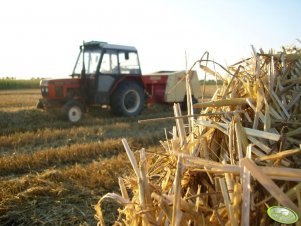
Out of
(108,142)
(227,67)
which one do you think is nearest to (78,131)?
(108,142)

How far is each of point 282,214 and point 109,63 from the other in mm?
10040

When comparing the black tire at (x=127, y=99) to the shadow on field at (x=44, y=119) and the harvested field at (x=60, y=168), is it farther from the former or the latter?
the harvested field at (x=60, y=168)

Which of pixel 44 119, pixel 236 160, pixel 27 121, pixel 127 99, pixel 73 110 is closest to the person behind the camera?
pixel 236 160

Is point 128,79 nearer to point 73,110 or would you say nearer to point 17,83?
point 73,110

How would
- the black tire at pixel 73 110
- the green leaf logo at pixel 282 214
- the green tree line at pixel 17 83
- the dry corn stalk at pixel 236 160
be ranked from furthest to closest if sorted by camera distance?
the green tree line at pixel 17 83 → the black tire at pixel 73 110 → the dry corn stalk at pixel 236 160 → the green leaf logo at pixel 282 214

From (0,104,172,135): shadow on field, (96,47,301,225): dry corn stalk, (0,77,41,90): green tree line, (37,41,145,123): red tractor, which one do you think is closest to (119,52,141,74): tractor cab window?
(37,41,145,123): red tractor

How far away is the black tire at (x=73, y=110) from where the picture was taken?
1041 centimetres

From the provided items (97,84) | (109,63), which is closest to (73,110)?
(97,84)

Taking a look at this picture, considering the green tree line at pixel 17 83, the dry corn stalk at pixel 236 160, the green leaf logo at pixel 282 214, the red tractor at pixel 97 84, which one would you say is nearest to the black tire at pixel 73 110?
the red tractor at pixel 97 84

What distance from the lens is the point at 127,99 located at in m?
11.7

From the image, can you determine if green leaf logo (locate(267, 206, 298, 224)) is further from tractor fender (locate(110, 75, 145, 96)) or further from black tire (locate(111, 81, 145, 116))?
black tire (locate(111, 81, 145, 116))

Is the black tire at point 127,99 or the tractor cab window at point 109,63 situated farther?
the black tire at point 127,99

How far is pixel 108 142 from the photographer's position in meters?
7.56

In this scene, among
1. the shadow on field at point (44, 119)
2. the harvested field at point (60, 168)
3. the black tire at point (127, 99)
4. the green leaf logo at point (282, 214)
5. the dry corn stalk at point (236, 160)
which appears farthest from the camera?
the black tire at point (127, 99)
